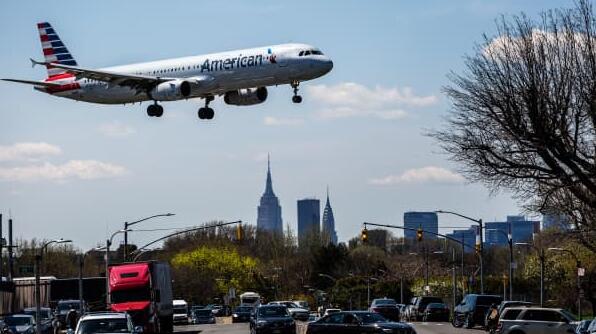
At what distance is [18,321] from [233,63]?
21.9 metres

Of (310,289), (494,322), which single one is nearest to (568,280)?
(494,322)

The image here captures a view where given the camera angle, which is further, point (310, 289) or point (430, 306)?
point (310, 289)

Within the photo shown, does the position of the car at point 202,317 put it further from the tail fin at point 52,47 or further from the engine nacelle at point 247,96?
the engine nacelle at point 247,96

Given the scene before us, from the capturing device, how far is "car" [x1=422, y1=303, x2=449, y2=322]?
233 feet

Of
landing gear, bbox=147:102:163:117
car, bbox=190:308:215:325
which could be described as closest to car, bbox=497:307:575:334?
landing gear, bbox=147:102:163:117

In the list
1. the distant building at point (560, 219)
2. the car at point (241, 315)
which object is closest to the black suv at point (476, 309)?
the distant building at point (560, 219)

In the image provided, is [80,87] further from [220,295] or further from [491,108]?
[220,295]

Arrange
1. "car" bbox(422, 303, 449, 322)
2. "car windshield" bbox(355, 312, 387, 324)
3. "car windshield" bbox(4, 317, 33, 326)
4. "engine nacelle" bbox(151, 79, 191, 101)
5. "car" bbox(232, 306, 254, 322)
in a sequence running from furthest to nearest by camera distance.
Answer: "car" bbox(232, 306, 254, 322) → "car" bbox(422, 303, 449, 322) → "engine nacelle" bbox(151, 79, 191, 101) → "car windshield" bbox(4, 317, 33, 326) → "car windshield" bbox(355, 312, 387, 324)

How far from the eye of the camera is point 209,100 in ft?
229

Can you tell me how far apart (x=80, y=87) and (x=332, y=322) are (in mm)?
37563

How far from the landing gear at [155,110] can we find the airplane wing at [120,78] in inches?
45.5

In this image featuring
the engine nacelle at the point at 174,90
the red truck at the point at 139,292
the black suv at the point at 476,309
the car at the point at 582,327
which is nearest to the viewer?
the car at the point at 582,327

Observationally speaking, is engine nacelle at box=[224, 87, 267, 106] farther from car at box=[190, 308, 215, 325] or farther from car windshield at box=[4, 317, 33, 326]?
car windshield at box=[4, 317, 33, 326]

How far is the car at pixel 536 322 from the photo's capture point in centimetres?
4097
